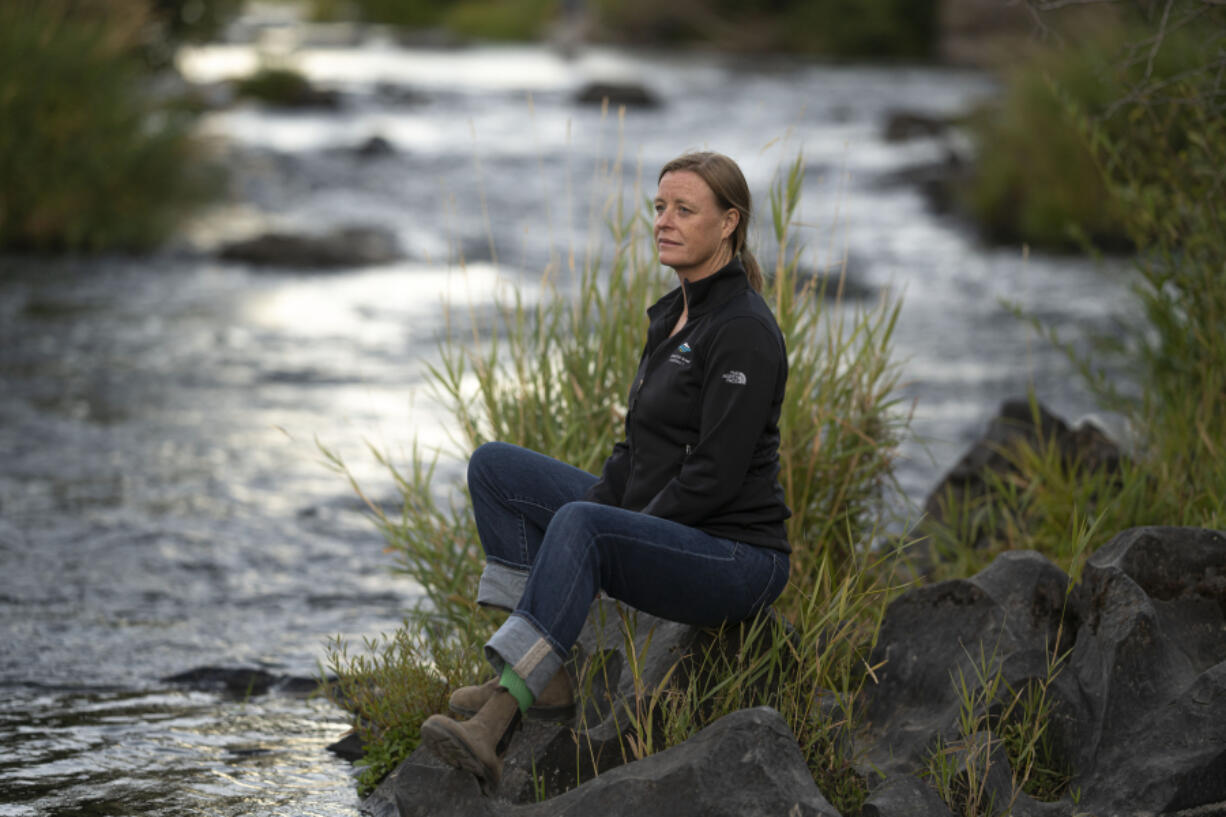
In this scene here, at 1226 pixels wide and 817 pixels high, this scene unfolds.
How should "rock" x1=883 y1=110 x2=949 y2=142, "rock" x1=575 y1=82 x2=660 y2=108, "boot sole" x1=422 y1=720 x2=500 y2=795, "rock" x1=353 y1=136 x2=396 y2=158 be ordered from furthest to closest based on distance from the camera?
"rock" x1=575 y1=82 x2=660 y2=108 → "rock" x1=883 y1=110 x2=949 y2=142 → "rock" x1=353 y1=136 x2=396 y2=158 → "boot sole" x1=422 y1=720 x2=500 y2=795

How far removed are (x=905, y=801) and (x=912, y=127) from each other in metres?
23.5

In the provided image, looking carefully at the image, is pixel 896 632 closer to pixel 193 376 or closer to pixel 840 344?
pixel 840 344

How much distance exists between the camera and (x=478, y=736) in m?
3.55

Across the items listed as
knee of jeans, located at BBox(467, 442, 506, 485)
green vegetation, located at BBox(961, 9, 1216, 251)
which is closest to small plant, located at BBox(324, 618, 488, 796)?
knee of jeans, located at BBox(467, 442, 506, 485)

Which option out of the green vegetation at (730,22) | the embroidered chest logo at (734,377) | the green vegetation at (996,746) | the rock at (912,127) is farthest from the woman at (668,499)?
the green vegetation at (730,22)

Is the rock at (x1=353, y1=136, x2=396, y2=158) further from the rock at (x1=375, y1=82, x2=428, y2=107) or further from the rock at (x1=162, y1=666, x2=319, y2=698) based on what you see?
the rock at (x1=162, y1=666, x2=319, y2=698)

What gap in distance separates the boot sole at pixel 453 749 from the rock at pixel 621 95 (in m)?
26.7

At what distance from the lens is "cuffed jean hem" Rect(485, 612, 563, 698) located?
352 cm

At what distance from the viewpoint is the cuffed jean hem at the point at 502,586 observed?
3990 mm

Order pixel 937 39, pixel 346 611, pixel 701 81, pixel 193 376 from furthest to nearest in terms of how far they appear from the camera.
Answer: pixel 937 39 → pixel 701 81 → pixel 193 376 → pixel 346 611

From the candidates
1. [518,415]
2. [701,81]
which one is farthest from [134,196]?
[701,81]

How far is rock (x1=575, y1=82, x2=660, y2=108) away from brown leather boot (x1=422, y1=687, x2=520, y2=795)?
87.5 feet

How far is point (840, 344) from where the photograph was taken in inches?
212

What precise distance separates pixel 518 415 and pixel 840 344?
1208 mm
